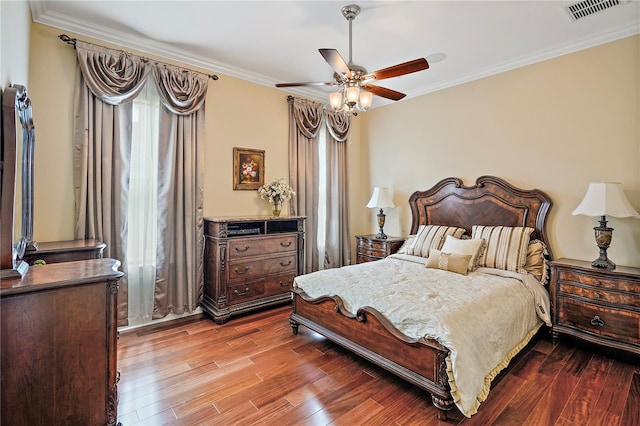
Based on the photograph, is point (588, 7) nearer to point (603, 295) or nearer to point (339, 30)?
point (339, 30)

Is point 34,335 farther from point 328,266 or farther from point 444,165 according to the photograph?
point 444,165

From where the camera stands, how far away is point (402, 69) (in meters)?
2.35

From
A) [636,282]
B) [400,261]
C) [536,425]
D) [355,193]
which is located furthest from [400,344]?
[355,193]

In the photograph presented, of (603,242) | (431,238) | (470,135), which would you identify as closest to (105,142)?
(431,238)

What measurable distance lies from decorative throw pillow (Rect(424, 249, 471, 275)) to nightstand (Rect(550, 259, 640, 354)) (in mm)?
786

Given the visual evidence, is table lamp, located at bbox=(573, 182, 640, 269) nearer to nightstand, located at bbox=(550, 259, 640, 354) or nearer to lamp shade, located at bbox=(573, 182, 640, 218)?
lamp shade, located at bbox=(573, 182, 640, 218)

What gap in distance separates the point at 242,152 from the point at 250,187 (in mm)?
455

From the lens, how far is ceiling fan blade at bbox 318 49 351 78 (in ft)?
7.00

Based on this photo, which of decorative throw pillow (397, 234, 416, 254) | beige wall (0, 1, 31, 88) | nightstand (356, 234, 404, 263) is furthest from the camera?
nightstand (356, 234, 404, 263)

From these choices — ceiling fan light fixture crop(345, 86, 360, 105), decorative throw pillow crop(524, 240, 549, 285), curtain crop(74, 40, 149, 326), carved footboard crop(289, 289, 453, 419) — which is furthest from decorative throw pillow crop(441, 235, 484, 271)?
curtain crop(74, 40, 149, 326)

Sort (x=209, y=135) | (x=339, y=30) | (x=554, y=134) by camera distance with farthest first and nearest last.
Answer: (x=209, y=135), (x=554, y=134), (x=339, y=30)

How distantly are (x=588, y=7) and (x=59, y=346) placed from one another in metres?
4.33

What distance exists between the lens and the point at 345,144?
509 cm

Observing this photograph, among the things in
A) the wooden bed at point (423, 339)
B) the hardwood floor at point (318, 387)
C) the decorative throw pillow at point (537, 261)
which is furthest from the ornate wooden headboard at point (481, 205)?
the hardwood floor at point (318, 387)
